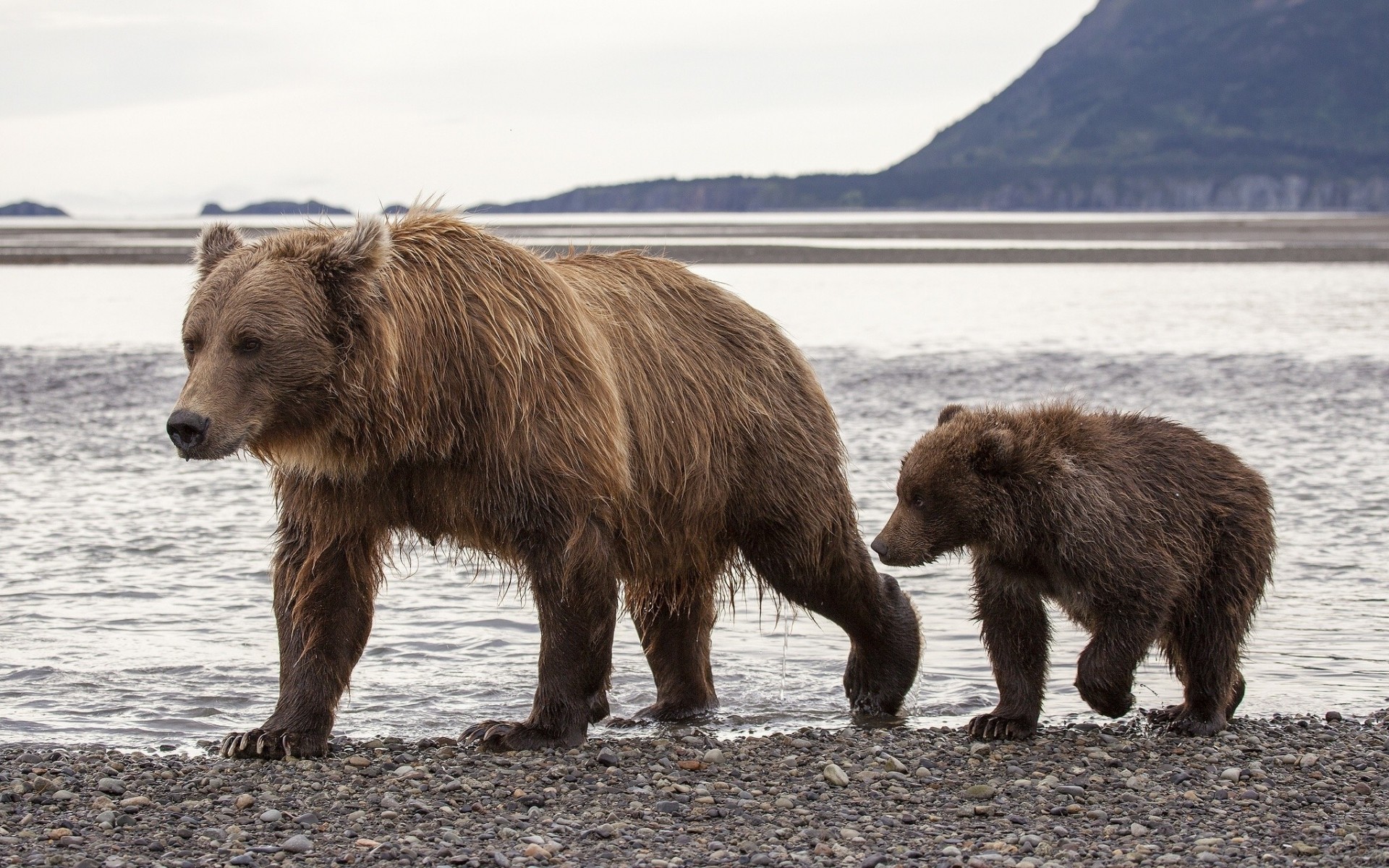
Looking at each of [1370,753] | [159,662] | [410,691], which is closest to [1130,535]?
[1370,753]

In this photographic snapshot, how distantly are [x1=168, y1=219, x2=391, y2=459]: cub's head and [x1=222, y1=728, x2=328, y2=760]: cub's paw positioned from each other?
1.12 metres

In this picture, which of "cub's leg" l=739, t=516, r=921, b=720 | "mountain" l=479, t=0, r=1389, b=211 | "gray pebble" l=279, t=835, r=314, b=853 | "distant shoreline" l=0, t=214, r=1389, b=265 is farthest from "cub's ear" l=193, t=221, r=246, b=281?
"mountain" l=479, t=0, r=1389, b=211

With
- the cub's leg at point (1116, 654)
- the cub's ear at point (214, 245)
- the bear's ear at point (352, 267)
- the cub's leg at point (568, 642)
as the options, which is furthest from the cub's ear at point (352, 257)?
the cub's leg at point (1116, 654)

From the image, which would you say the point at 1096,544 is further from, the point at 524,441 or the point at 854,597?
the point at 524,441

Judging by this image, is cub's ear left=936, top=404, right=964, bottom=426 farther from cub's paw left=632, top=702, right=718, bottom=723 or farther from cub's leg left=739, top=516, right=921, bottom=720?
cub's paw left=632, top=702, right=718, bottom=723

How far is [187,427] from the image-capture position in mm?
4812

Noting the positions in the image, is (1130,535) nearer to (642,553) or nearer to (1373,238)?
(642,553)

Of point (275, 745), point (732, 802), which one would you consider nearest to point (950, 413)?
point (732, 802)

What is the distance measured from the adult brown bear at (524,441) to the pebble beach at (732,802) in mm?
409

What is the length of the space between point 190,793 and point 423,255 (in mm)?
1947

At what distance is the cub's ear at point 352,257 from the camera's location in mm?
5094

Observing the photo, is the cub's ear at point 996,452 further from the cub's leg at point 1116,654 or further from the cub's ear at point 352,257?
the cub's ear at point 352,257

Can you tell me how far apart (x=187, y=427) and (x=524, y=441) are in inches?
42.9

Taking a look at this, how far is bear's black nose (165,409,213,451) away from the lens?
4805 millimetres
